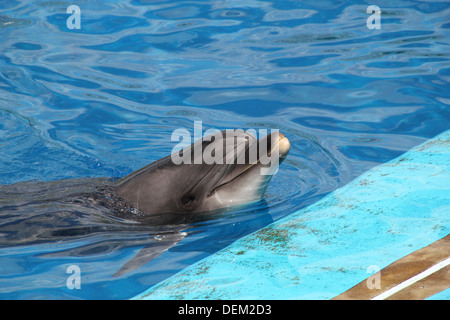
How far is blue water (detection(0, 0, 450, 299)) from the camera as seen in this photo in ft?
16.4

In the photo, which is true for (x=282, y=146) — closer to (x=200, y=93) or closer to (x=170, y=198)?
(x=170, y=198)

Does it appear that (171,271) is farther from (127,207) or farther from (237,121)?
(237,121)

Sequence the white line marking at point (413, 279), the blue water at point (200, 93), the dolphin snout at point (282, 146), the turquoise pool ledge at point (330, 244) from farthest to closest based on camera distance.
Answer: the blue water at point (200, 93) < the dolphin snout at point (282, 146) < the turquoise pool ledge at point (330, 244) < the white line marking at point (413, 279)

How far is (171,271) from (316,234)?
1.19m

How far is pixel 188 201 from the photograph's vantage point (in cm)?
511

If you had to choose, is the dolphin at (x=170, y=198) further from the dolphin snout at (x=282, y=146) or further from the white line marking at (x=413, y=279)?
the white line marking at (x=413, y=279)

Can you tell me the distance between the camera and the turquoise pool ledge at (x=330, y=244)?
13.4ft

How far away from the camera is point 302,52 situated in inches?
401

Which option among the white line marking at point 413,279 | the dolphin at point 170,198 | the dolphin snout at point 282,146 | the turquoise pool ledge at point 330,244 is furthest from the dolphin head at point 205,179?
the white line marking at point 413,279

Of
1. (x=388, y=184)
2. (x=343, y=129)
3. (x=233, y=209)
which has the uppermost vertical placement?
(x=343, y=129)

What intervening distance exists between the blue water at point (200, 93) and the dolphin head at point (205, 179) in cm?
21

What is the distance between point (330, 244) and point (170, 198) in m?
1.36

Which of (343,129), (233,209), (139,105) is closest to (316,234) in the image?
(233,209)
